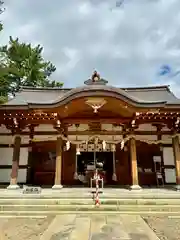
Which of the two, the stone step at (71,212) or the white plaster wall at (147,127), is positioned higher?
the white plaster wall at (147,127)

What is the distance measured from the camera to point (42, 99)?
11.8 metres

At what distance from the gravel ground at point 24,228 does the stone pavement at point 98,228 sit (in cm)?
19

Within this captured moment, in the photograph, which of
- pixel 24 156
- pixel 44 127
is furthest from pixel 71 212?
pixel 44 127

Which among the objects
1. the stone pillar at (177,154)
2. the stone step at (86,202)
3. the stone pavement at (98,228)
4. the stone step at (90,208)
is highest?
the stone pillar at (177,154)

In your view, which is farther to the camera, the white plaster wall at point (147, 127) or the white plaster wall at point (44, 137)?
the white plaster wall at point (147, 127)

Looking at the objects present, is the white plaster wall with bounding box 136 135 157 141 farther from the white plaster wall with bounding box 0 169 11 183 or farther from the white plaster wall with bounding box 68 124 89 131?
the white plaster wall with bounding box 0 169 11 183

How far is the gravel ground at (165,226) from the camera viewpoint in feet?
13.8

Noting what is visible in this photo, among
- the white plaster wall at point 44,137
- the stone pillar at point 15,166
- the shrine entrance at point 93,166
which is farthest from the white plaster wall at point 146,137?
the stone pillar at point 15,166

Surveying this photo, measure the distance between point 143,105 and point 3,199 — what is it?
20.0ft

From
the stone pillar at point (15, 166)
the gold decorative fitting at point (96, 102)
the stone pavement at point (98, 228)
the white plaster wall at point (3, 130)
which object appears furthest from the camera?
the white plaster wall at point (3, 130)

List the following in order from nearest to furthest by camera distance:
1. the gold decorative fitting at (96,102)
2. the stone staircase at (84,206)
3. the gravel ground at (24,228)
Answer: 1. the gravel ground at (24,228)
2. the stone staircase at (84,206)
3. the gold decorative fitting at (96,102)

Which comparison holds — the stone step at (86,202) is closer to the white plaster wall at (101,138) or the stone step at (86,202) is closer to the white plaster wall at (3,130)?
the white plaster wall at (101,138)

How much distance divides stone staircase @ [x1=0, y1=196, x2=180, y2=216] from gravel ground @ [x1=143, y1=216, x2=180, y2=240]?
0.49m

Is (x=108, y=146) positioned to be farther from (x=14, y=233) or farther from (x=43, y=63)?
(x=43, y=63)
